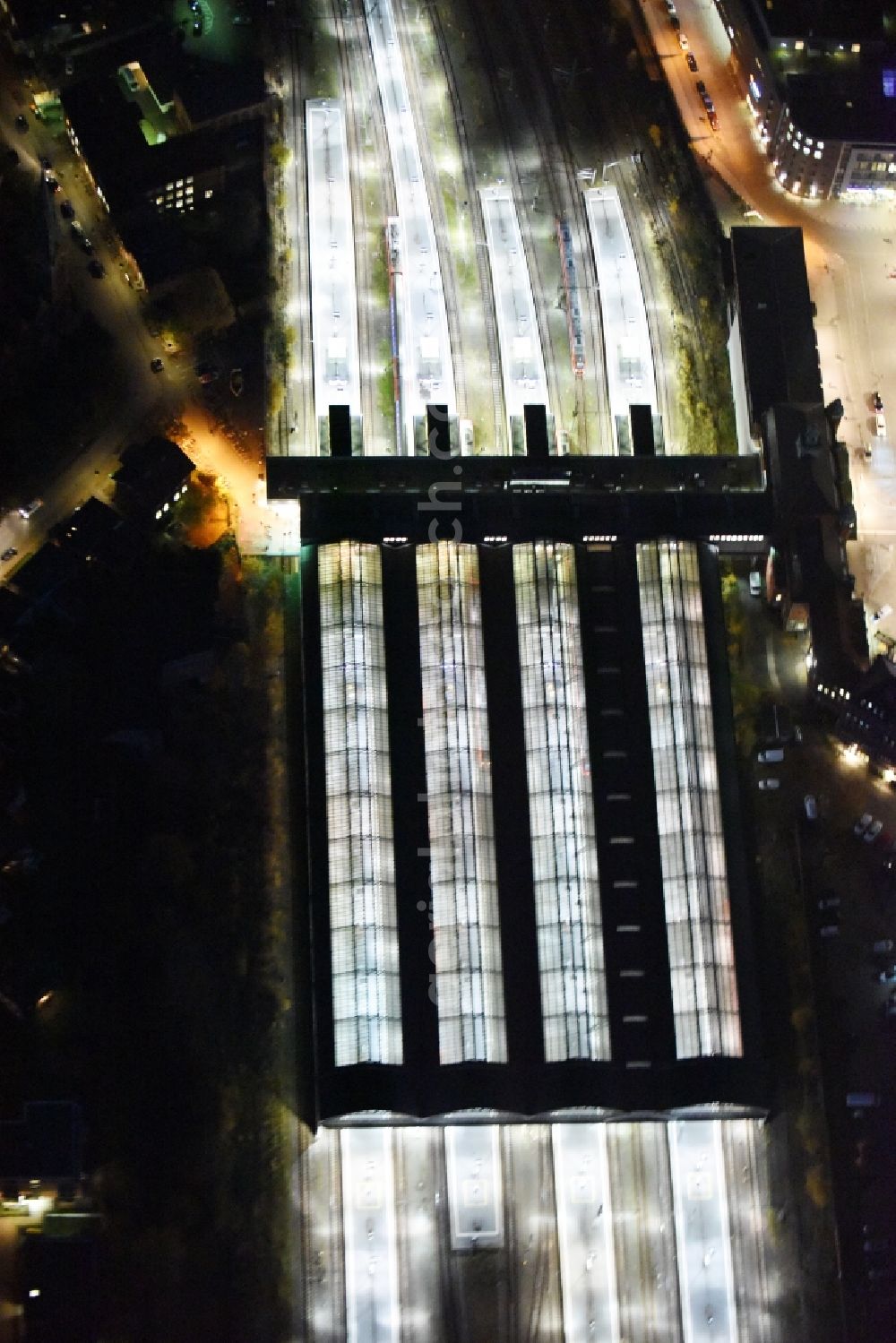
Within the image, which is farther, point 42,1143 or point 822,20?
point 822,20

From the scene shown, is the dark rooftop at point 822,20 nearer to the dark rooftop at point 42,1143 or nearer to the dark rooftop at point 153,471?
the dark rooftop at point 153,471

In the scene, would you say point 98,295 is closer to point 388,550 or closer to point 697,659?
point 388,550

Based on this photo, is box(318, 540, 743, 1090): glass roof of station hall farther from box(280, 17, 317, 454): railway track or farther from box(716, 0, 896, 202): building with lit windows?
box(716, 0, 896, 202): building with lit windows

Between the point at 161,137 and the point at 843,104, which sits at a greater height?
the point at 843,104

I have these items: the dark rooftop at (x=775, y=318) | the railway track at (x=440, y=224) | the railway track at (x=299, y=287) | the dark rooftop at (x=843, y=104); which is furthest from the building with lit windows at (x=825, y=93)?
the railway track at (x=299, y=287)

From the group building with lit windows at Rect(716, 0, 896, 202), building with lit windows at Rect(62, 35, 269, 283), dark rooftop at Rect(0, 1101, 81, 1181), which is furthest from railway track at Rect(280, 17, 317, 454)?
dark rooftop at Rect(0, 1101, 81, 1181)

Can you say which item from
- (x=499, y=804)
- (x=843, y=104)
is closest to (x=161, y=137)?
(x=843, y=104)

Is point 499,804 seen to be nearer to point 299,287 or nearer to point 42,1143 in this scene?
point 42,1143

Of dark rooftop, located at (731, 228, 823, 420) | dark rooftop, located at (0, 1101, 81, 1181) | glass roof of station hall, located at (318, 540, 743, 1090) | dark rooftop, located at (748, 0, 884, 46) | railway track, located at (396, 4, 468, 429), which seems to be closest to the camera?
dark rooftop, located at (0, 1101, 81, 1181)

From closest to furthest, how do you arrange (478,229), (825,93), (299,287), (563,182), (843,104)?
(299,287) < (478,229) < (843,104) < (825,93) < (563,182)
